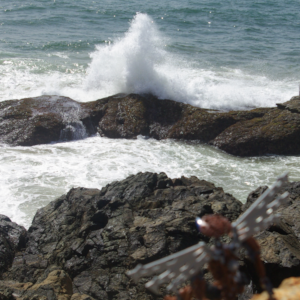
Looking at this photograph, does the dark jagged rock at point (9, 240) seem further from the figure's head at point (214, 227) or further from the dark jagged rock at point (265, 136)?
the dark jagged rock at point (265, 136)

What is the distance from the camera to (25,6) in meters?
33.8

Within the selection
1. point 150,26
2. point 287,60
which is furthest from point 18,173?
point 287,60

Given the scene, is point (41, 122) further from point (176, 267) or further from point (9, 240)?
point (176, 267)

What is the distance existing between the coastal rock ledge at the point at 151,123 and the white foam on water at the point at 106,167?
1.42ft

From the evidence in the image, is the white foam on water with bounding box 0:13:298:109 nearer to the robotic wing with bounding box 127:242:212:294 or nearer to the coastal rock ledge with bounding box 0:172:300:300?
the coastal rock ledge with bounding box 0:172:300:300

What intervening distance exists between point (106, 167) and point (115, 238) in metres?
4.12

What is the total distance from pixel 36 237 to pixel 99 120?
653 cm

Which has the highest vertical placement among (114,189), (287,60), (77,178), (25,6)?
(25,6)

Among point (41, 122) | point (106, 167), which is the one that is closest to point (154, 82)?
point (41, 122)

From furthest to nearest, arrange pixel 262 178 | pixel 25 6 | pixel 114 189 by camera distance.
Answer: pixel 25 6, pixel 262 178, pixel 114 189

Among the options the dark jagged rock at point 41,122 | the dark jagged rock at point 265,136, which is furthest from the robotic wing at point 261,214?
the dark jagged rock at point 41,122

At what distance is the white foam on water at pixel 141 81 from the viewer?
1325 centimetres

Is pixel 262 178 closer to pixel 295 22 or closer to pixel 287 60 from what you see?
pixel 287 60

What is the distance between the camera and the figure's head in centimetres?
156
